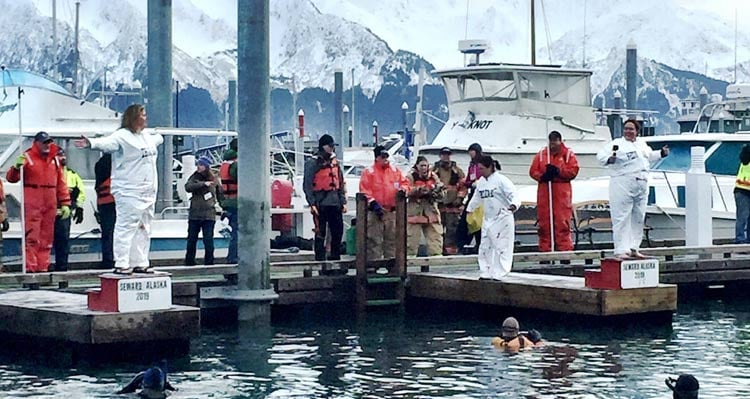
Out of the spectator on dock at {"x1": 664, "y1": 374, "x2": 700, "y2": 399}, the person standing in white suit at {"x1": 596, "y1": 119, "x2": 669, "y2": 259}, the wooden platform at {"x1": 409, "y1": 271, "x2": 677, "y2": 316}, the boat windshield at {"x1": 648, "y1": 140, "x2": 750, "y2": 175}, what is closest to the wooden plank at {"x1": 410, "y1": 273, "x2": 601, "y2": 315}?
the wooden platform at {"x1": 409, "y1": 271, "x2": 677, "y2": 316}

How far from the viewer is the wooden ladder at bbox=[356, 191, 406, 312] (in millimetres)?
19609

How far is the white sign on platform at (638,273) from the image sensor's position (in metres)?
18.0

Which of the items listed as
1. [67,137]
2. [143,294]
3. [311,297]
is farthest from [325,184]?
[67,137]

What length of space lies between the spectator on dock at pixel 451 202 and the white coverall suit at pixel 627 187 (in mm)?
4493

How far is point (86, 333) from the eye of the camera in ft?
50.3

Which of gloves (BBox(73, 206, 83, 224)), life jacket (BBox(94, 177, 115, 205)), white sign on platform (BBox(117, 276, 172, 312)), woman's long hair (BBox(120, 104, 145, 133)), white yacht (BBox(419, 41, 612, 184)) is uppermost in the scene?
white yacht (BBox(419, 41, 612, 184))

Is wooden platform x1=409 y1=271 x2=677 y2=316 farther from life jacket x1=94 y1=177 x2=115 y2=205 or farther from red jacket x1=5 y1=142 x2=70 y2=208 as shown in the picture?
red jacket x1=5 y1=142 x2=70 y2=208

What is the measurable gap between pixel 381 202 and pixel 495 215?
2093 mm

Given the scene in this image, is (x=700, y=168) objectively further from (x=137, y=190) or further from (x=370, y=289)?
(x=137, y=190)

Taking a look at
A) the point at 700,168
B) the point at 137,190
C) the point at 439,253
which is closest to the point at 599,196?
the point at 700,168

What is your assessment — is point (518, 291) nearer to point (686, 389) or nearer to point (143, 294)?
point (143, 294)

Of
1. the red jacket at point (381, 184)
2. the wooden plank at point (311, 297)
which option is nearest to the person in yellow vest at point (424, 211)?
the red jacket at point (381, 184)

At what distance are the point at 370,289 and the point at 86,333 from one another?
5240mm

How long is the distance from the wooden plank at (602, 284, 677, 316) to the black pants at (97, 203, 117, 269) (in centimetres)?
598
